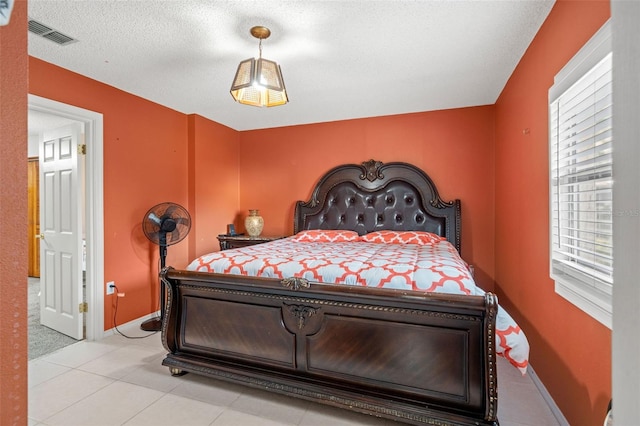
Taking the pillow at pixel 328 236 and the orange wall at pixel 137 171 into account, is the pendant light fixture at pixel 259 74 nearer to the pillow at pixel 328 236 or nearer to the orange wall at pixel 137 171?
the orange wall at pixel 137 171

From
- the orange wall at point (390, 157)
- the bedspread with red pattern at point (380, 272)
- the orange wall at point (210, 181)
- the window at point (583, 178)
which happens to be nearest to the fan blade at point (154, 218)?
the orange wall at point (210, 181)

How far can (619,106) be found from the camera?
0.46 m

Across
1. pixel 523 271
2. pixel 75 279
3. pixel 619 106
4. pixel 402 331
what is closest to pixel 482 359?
pixel 402 331

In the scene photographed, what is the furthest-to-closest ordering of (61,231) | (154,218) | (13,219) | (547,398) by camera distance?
(154,218), (61,231), (547,398), (13,219)

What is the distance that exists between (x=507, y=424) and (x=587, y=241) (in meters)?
1.10

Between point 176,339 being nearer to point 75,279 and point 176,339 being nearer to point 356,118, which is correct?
point 75,279

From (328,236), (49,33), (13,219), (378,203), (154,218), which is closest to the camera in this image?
(13,219)

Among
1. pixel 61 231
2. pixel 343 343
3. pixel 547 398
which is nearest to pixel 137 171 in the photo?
pixel 61 231

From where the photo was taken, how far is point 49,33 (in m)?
2.07

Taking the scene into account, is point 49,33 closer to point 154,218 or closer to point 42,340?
point 154,218

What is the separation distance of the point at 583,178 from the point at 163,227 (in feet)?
10.8

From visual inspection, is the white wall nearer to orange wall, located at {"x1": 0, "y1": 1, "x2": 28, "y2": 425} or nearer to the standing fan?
orange wall, located at {"x1": 0, "y1": 1, "x2": 28, "y2": 425}

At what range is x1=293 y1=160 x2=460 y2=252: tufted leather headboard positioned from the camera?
11.8 ft

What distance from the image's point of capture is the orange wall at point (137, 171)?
2.77 m
